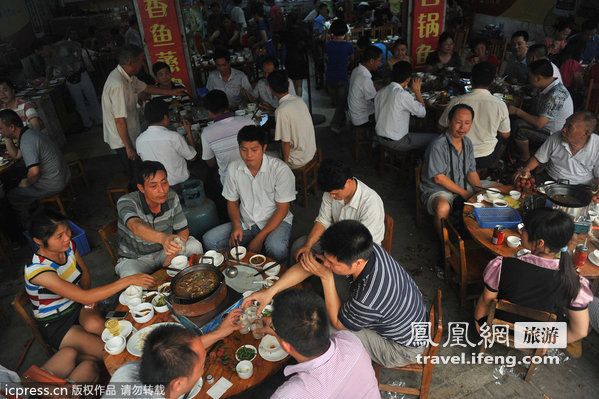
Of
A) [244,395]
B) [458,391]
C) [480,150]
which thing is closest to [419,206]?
[480,150]

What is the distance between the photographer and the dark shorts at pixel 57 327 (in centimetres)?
302

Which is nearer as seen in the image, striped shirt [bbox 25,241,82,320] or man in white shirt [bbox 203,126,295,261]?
striped shirt [bbox 25,241,82,320]

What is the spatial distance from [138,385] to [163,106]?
319 centimetres

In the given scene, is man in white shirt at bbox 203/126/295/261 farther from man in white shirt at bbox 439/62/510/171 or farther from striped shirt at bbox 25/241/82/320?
man in white shirt at bbox 439/62/510/171

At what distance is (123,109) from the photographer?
5.29 m

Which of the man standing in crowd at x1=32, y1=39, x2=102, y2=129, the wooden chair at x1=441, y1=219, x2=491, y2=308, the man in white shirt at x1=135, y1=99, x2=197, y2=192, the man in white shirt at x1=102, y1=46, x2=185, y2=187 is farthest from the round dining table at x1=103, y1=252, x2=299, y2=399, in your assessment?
the man standing in crowd at x1=32, y1=39, x2=102, y2=129

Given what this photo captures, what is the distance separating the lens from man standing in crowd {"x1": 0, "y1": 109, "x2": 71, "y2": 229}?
4723 millimetres

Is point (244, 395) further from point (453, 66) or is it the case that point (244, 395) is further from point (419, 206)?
point (453, 66)

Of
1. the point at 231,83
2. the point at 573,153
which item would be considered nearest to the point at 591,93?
the point at 573,153

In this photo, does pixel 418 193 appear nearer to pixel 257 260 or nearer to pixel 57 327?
pixel 257 260

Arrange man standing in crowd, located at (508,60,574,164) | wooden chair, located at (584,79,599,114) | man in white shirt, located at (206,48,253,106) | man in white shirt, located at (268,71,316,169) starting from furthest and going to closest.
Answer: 1. man in white shirt, located at (206,48,253,106)
2. wooden chair, located at (584,79,599,114)
3. man standing in crowd, located at (508,60,574,164)
4. man in white shirt, located at (268,71,316,169)

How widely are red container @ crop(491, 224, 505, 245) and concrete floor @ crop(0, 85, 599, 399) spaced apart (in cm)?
88

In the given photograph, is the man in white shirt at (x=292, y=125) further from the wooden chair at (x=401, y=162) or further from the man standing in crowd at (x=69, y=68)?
the man standing in crowd at (x=69, y=68)

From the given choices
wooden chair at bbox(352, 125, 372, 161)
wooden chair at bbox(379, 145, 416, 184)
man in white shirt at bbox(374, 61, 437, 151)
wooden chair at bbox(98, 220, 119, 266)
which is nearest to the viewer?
wooden chair at bbox(98, 220, 119, 266)
